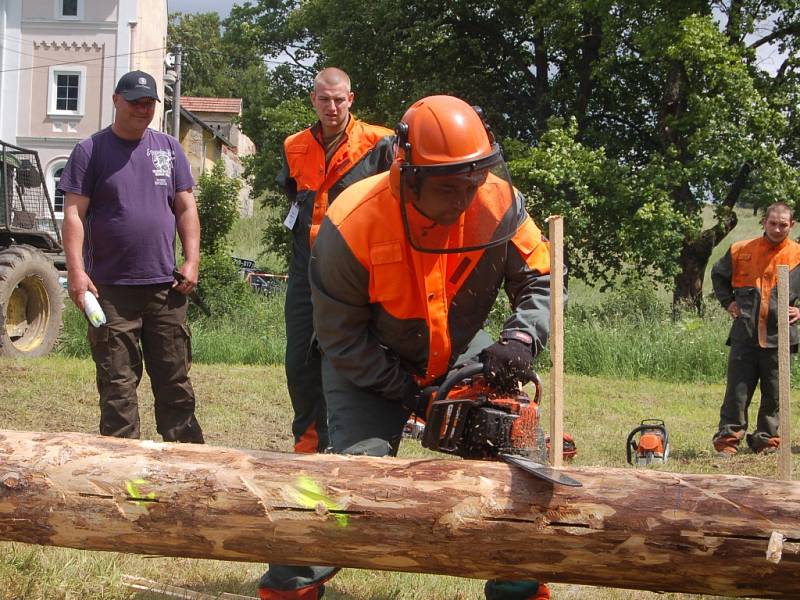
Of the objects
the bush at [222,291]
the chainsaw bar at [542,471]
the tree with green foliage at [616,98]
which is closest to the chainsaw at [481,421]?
the chainsaw bar at [542,471]

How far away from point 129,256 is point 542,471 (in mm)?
2895

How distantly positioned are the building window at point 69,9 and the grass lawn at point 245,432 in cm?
2294

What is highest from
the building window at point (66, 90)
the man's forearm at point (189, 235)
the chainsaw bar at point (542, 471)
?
the building window at point (66, 90)

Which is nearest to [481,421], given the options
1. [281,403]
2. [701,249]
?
[281,403]

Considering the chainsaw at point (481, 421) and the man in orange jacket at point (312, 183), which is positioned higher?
the man in orange jacket at point (312, 183)

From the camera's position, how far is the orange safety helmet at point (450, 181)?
3064mm

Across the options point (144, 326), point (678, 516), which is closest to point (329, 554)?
point (678, 516)

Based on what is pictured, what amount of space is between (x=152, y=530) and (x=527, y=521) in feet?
3.73

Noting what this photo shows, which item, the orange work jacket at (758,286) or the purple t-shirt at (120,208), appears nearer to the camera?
the purple t-shirt at (120,208)

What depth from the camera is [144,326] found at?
4.98 meters

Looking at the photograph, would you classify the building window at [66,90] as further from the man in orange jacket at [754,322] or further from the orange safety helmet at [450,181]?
the orange safety helmet at [450,181]

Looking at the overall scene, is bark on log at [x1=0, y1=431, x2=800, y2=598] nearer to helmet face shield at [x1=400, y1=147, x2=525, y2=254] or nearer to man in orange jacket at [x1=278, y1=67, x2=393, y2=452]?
helmet face shield at [x1=400, y1=147, x2=525, y2=254]

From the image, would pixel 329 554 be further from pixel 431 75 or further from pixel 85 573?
pixel 431 75

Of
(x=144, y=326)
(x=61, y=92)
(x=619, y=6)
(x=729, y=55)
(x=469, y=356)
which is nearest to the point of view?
(x=469, y=356)
